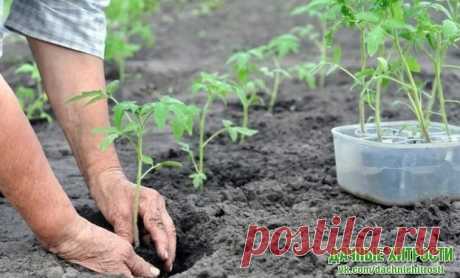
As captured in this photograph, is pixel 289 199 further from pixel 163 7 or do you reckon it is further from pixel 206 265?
pixel 163 7

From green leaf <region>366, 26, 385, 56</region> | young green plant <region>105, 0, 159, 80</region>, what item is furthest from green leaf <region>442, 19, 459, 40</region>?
young green plant <region>105, 0, 159, 80</region>

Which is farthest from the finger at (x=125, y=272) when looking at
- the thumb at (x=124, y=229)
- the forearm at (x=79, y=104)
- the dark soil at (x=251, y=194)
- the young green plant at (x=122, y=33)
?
the young green plant at (x=122, y=33)

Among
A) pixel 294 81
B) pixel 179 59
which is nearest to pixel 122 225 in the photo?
pixel 294 81

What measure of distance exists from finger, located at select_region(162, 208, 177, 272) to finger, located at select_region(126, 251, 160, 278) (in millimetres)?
116

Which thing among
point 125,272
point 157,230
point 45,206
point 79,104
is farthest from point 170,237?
point 79,104

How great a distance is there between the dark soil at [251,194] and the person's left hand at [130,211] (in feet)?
0.29

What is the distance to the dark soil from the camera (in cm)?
232

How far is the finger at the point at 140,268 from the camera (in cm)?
234

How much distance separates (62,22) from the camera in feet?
9.00

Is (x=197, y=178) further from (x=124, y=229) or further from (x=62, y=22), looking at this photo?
(x=62, y=22)

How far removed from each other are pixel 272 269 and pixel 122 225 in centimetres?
57

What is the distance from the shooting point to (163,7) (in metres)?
9.05

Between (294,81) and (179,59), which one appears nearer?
(294,81)

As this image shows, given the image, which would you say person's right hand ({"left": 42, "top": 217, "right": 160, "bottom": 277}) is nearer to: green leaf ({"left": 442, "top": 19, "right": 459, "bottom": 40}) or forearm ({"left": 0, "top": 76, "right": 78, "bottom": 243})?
forearm ({"left": 0, "top": 76, "right": 78, "bottom": 243})
